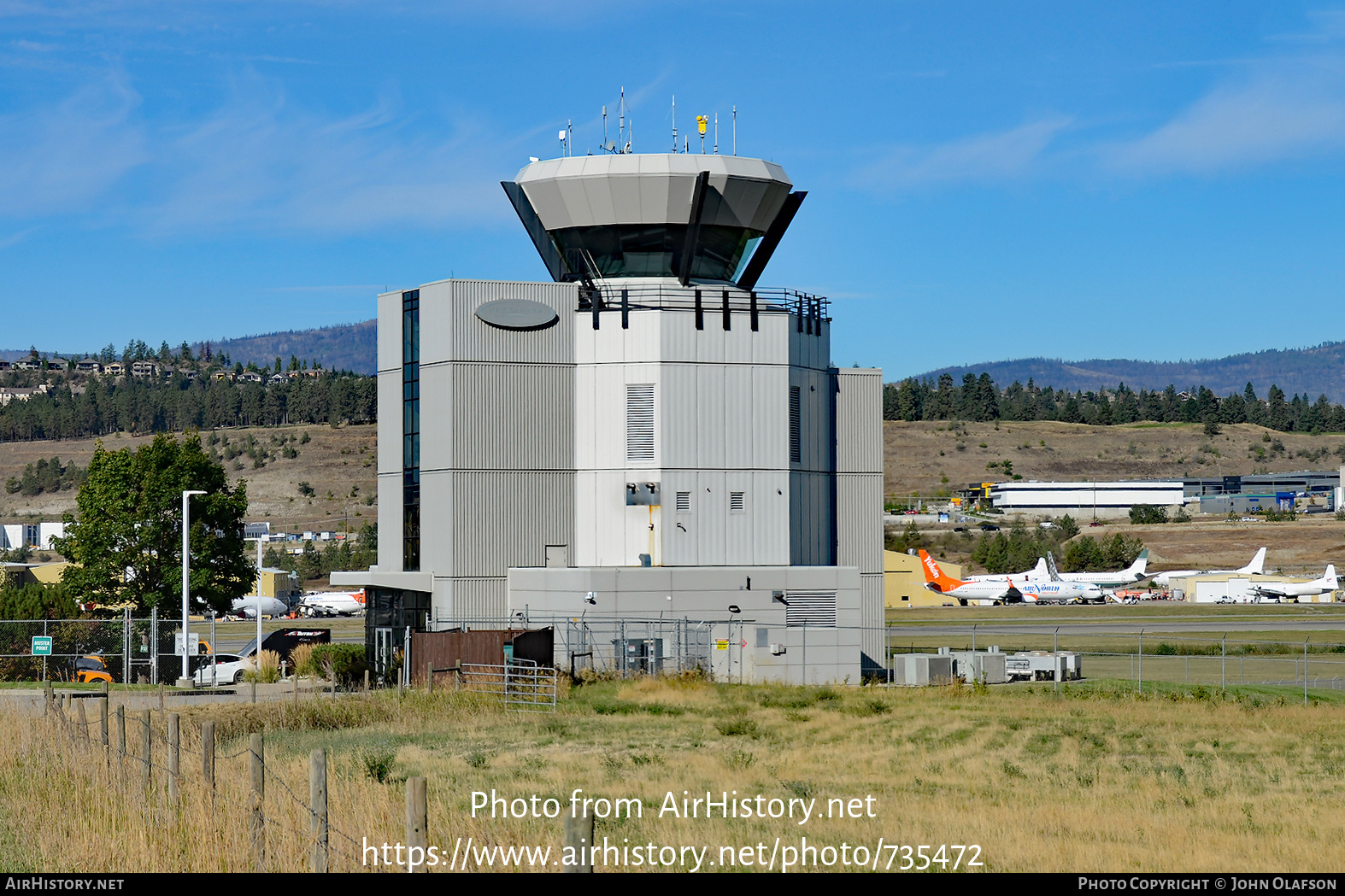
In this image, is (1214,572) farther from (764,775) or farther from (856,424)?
(764,775)

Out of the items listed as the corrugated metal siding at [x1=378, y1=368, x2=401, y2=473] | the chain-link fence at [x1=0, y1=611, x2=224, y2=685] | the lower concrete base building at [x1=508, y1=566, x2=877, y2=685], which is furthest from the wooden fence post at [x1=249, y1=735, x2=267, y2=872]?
the chain-link fence at [x1=0, y1=611, x2=224, y2=685]

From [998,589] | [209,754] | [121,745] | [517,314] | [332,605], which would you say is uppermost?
[517,314]

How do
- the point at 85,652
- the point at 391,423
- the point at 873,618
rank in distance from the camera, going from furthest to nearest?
1. the point at 85,652
2. the point at 873,618
3. the point at 391,423

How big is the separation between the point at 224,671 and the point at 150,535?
471 inches

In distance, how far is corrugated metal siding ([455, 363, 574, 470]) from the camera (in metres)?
46.7

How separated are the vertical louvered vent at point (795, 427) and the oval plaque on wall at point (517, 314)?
868 cm

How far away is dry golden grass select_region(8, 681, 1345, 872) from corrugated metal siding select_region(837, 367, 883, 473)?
44.5 feet

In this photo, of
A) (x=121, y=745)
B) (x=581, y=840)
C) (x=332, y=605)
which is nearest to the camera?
(x=581, y=840)

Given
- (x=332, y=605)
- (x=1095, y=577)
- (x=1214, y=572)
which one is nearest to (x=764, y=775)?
(x=332, y=605)

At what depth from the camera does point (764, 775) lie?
24750 millimetres

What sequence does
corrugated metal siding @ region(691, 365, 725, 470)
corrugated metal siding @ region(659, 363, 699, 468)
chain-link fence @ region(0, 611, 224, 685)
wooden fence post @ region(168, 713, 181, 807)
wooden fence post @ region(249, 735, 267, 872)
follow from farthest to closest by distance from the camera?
chain-link fence @ region(0, 611, 224, 685) → corrugated metal siding @ region(691, 365, 725, 470) → corrugated metal siding @ region(659, 363, 699, 468) → wooden fence post @ region(168, 713, 181, 807) → wooden fence post @ region(249, 735, 267, 872)

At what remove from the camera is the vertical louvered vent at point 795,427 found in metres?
49.4

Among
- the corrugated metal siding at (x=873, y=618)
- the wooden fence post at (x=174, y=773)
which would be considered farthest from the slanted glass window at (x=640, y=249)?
the wooden fence post at (x=174, y=773)

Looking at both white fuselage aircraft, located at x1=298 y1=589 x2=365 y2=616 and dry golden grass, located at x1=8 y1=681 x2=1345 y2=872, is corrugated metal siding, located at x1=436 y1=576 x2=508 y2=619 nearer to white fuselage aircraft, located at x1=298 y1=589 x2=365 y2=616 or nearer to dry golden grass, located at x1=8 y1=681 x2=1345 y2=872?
dry golden grass, located at x1=8 y1=681 x2=1345 y2=872
